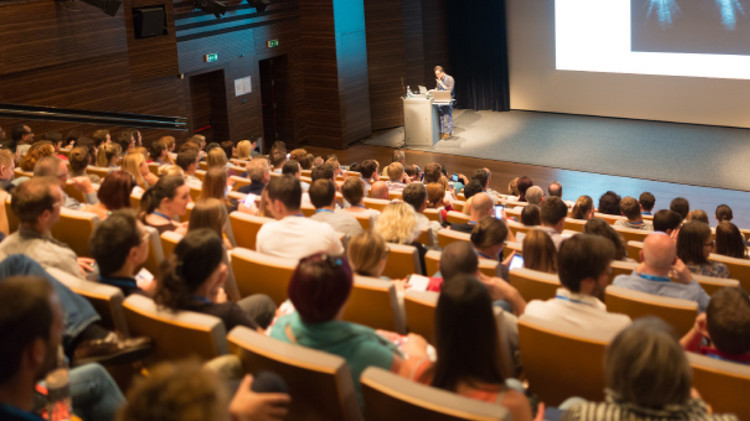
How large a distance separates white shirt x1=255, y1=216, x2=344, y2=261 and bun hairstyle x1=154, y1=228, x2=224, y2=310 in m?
1.07

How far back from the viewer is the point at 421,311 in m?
3.16

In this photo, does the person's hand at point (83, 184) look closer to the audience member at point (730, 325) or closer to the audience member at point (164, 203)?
the audience member at point (164, 203)

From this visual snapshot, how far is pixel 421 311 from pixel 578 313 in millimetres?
633

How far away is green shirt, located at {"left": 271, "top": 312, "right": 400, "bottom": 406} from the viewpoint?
254cm

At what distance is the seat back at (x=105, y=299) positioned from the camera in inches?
114

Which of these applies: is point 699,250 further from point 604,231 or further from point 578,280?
point 578,280

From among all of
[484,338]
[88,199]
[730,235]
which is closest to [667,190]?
[730,235]

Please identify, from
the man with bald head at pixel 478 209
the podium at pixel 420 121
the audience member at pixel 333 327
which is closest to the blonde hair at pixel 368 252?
the audience member at pixel 333 327

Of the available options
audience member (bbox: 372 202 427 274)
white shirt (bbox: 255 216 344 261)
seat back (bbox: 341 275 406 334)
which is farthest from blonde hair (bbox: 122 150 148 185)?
seat back (bbox: 341 275 406 334)

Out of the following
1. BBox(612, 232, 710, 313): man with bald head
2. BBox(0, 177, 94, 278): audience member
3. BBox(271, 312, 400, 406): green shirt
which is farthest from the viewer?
BBox(612, 232, 710, 313): man with bald head

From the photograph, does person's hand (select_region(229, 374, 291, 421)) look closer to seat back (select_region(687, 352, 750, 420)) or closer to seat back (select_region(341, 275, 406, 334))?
seat back (select_region(341, 275, 406, 334))

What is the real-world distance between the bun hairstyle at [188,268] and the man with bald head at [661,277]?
7.01 feet

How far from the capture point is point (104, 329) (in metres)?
2.86

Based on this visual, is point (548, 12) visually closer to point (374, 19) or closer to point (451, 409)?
point (374, 19)
